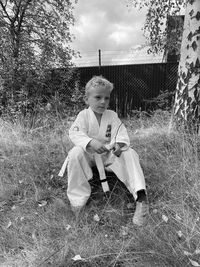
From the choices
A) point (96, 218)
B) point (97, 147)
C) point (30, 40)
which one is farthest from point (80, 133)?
point (30, 40)

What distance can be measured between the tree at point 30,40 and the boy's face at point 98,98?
4.37 metres

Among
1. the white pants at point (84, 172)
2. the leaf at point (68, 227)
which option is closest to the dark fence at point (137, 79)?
the white pants at point (84, 172)

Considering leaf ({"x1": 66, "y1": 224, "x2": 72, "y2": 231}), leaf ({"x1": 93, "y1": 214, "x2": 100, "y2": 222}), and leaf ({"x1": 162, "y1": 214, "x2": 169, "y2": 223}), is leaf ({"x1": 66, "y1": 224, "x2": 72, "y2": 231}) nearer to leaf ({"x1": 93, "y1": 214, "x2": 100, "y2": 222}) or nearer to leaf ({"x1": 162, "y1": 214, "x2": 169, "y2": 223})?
leaf ({"x1": 93, "y1": 214, "x2": 100, "y2": 222})

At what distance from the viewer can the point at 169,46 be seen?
6746 mm

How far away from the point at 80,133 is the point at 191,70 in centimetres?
207

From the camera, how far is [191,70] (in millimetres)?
3508

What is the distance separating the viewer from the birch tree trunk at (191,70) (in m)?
3.47

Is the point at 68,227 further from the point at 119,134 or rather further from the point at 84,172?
the point at 119,134

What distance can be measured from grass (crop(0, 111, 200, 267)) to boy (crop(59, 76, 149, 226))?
149 millimetres

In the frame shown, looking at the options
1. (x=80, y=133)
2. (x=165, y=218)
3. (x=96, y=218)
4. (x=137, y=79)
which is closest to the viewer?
(x=165, y=218)

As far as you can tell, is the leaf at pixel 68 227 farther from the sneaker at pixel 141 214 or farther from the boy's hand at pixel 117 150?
the boy's hand at pixel 117 150

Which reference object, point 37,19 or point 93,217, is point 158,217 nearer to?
point 93,217

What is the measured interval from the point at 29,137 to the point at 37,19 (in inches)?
177

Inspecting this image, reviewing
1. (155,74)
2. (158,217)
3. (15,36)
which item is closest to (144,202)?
(158,217)
